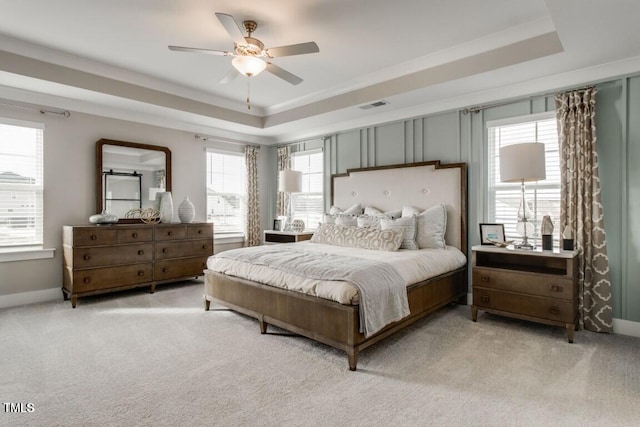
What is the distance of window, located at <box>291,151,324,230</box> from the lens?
A: 234 inches

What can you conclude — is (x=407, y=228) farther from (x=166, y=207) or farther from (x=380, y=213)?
(x=166, y=207)

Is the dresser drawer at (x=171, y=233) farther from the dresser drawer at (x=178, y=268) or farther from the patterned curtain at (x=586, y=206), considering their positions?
the patterned curtain at (x=586, y=206)

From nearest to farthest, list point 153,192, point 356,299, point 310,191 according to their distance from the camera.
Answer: point 356,299
point 153,192
point 310,191

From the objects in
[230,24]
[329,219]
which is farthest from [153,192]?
[230,24]

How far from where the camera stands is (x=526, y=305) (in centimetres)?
323

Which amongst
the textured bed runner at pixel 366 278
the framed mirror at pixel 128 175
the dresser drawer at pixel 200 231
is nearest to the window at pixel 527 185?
the textured bed runner at pixel 366 278

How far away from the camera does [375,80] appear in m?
4.26

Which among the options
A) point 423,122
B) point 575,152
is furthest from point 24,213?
point 575,152

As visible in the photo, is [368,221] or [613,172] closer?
[613,172]

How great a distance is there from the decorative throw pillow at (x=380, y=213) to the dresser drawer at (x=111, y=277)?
3.02 m

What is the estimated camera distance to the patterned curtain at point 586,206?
3262 millimetres

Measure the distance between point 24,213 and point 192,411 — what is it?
12.2 feet

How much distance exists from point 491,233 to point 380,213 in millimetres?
1439

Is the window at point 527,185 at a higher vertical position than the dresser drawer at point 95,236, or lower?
higher
